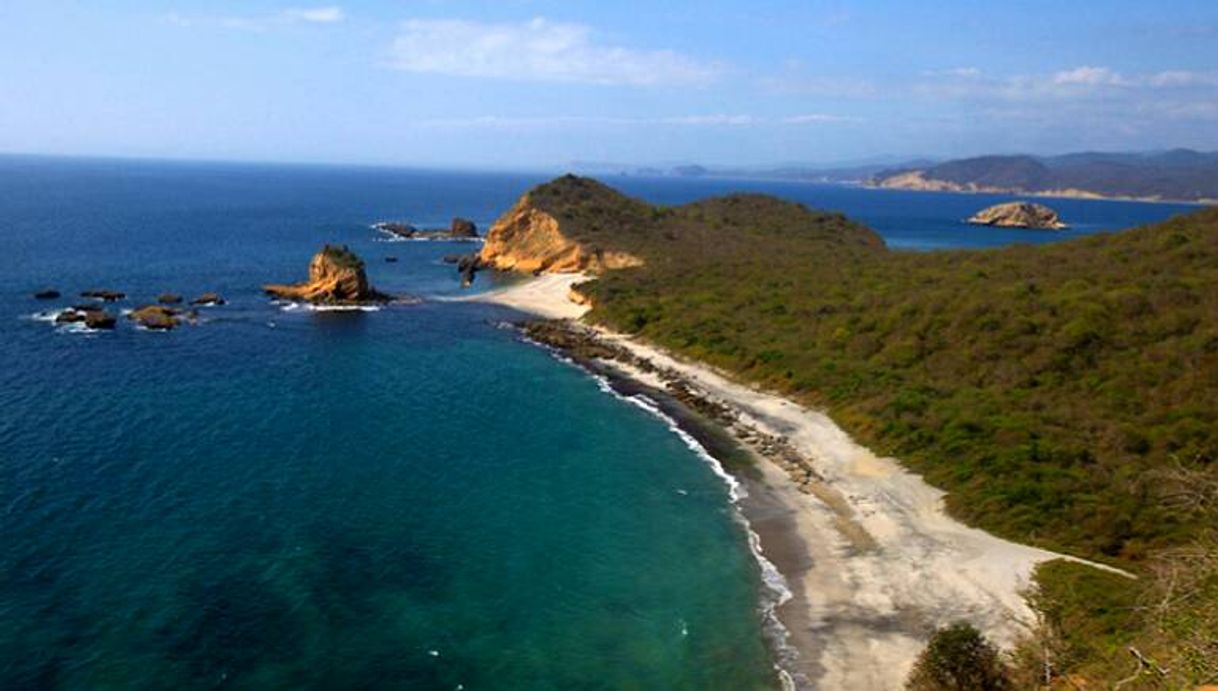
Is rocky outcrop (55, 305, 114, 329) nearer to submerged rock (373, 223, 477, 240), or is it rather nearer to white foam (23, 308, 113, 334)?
white foam (23, 308, 113, 334)

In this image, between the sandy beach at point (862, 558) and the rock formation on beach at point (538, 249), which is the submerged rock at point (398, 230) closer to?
the rock formation on beach at point (538, 249)

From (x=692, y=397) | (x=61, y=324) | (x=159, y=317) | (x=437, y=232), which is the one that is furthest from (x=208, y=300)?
(x=437, y=232)

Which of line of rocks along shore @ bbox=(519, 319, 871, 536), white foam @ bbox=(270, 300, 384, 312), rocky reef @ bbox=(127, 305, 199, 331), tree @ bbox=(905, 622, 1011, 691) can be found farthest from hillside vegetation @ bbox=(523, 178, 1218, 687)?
rocky reef @ bbox=(127, 305, 199, 331)

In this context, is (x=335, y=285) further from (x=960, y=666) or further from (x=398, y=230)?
(x=960, y=666)

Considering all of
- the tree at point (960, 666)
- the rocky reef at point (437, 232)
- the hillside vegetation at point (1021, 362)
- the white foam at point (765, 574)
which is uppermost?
the rocky reef at point (437, 232)

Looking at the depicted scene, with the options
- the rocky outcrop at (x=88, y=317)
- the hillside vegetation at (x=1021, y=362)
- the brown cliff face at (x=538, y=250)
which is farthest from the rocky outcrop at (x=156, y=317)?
the brown cliff face at (x=538, y=250)
